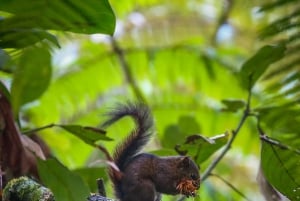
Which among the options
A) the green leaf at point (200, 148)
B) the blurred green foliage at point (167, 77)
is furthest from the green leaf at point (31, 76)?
the green leaf at point (200, 148)

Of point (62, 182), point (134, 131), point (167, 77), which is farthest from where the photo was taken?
point (167, 77)

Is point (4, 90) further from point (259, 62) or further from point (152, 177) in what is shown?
point (259, 62)

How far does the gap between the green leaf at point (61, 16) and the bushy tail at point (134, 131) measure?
173mm

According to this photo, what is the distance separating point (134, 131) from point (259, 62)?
8.4 inches

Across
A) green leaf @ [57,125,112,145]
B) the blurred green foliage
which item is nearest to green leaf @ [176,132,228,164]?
the blurred green foliage

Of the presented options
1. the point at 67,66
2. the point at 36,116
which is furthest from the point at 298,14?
the point at 67,66

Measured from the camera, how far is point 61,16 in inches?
32.4

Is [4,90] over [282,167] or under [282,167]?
over

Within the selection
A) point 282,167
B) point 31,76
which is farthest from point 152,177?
point 31,76

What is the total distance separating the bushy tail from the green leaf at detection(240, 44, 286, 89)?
155 mm

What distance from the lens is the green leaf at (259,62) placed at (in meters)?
0.90

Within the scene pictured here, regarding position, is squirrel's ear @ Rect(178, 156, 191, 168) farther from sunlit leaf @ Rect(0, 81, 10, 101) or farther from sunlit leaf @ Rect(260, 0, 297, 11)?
sunlit leaf @ Rect(260, 0, 297, 11)

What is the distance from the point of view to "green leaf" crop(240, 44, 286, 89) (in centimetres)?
90

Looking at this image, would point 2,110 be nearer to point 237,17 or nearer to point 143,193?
point 143,193
